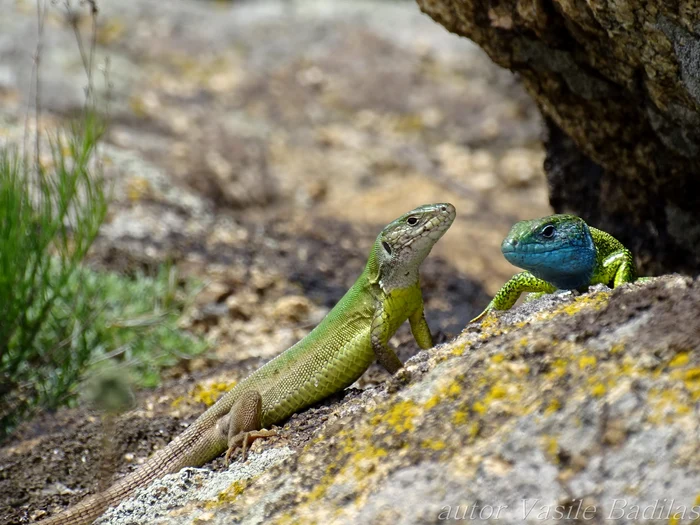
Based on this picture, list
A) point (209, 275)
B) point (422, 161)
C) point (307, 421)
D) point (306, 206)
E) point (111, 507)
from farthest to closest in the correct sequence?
point (422, 161) → point (306, 206) → point (209, 275) → point (307, 421) → point (111, 507)

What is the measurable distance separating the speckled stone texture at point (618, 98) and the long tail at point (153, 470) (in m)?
2.81

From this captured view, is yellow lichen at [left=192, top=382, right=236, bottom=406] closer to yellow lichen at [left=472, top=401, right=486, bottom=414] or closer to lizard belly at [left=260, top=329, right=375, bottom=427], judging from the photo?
lizard belly at [left=260, top=329, right=375, bottom=427]

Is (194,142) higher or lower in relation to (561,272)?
higher

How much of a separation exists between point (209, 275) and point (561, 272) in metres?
4.84

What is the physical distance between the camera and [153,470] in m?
4.00

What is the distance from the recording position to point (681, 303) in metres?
2.97

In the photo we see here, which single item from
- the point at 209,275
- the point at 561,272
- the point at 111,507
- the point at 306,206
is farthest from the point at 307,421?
the point at 306,206

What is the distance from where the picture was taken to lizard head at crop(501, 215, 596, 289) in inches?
150

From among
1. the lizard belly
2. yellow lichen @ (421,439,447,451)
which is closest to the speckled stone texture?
the lizard belly

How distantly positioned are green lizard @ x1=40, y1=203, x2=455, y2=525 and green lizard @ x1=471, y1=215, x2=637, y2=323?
0.86 m

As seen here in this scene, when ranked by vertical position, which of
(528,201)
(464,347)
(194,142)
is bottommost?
(528,201)

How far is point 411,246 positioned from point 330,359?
2.51ft

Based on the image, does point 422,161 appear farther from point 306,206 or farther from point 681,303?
point 681,303

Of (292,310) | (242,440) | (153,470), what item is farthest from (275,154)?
(153,470)
